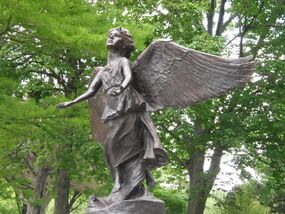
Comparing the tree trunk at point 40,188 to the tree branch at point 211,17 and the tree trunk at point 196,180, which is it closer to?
the tree trunk at point 196,180

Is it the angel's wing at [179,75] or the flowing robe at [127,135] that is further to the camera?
the flowing robe at [127,135]

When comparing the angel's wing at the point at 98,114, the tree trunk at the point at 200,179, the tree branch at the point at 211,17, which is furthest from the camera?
the tree branch at the point at 211,17

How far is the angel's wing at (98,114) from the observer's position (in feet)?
20.6

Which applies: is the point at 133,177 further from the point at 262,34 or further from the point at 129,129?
the point at 262,34

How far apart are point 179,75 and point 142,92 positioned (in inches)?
19.7

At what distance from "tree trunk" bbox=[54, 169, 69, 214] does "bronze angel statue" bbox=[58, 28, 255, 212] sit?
9.24 metres

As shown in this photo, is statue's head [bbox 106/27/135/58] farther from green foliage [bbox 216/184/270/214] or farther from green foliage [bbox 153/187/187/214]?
green foliage [bbox 153/187/187/214]

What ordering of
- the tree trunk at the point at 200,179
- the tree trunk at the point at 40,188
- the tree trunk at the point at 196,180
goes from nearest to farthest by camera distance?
the tree trunk at the point at 200,179 → the tree trunk at the point at 196,180 → the tree trunk at the point at 40,188

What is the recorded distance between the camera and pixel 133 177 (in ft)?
18.2

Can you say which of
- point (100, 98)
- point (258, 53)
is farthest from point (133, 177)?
point (258, 53)

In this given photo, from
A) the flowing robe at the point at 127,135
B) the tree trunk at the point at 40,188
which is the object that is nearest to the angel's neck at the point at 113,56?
the flowing robe at the point at 127,135

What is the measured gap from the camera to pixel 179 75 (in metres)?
5.76

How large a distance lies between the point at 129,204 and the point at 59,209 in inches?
395

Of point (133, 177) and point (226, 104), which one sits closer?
point (133, 177)
